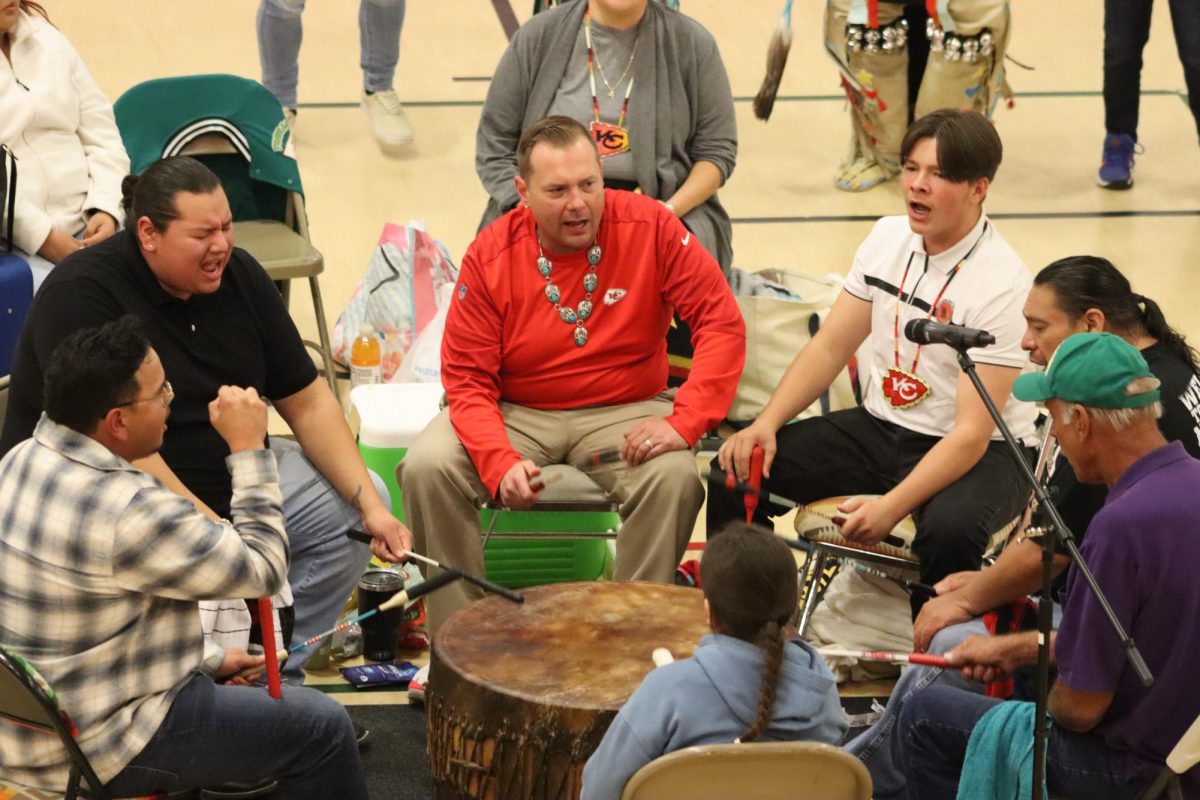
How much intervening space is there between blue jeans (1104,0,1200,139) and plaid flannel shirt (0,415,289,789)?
4.72 m

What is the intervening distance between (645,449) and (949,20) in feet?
9.93

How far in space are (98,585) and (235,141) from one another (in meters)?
2.46

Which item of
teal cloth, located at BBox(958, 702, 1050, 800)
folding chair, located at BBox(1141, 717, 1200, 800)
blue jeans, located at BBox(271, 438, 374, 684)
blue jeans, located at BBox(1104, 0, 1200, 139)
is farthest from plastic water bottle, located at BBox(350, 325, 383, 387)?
blue jeans, located at BBox(1104, 0, 1200, 139)

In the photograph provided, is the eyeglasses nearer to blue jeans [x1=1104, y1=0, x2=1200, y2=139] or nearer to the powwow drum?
the powwow drum

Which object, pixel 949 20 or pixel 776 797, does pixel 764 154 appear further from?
pixel 776 797

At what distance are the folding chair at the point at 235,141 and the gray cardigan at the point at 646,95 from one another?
611 mm

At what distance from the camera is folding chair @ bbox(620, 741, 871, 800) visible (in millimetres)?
2199

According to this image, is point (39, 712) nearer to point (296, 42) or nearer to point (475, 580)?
point (475, 580)

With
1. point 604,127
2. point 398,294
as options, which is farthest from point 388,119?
point 604,127

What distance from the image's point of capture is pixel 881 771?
3105 millimetres

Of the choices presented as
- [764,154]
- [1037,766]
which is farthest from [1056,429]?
[764,154]

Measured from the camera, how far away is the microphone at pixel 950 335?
103 inches

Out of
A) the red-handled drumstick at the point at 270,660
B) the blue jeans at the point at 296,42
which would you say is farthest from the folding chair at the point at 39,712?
the blue jeans at the point at 296,42

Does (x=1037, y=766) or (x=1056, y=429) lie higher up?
(x=1056, y=429)
